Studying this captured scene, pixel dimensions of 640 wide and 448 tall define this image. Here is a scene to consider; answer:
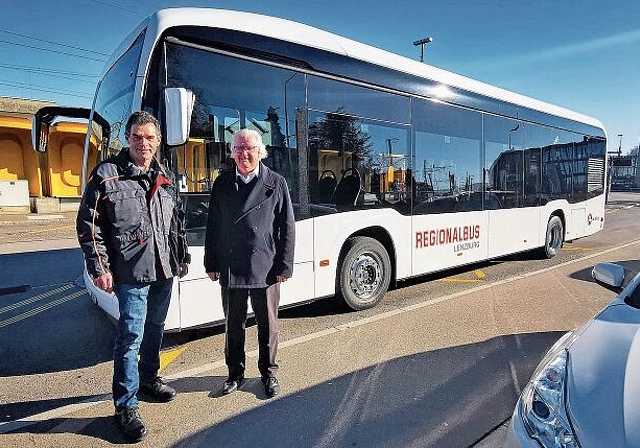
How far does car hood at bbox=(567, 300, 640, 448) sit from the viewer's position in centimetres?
158

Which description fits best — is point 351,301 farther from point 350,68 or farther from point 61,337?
point 61,337

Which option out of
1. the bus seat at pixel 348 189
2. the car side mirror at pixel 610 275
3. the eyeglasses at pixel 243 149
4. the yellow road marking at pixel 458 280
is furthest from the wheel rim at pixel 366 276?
the car side mirror at pixel 610 275

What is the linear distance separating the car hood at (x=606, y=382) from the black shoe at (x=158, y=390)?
2.75 m

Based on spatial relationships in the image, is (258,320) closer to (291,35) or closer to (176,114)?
(176,114)

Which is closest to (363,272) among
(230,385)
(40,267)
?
(230,385)

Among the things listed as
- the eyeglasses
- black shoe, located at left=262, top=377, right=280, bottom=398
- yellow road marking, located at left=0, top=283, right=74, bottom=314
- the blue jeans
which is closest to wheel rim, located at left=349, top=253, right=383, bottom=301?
black shoe, located at left=262, top=377, right=280, bottom=398

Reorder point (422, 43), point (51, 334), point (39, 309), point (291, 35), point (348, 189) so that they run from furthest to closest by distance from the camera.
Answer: point (422, 43)
point (39, 309)
point (348, 189)
point (51, 334)
point (291, 35)

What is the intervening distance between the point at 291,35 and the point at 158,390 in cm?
372

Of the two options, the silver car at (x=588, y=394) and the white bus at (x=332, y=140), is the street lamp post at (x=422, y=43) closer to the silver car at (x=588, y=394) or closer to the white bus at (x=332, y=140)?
the white bus at (x=332, y=140)

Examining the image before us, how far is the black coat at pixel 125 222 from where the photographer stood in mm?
2648

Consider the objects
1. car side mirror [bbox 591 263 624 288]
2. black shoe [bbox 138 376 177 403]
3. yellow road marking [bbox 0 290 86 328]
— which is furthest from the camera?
yellow road marking [bbox 0 290 86 328]

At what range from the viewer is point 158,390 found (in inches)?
127

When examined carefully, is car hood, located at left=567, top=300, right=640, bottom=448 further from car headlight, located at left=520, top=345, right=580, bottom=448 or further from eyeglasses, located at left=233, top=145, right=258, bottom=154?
eyeglasses, located at left=233, top=145, right=258, bottom=154

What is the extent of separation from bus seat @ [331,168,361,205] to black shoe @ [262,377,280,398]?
2216 millimetres
